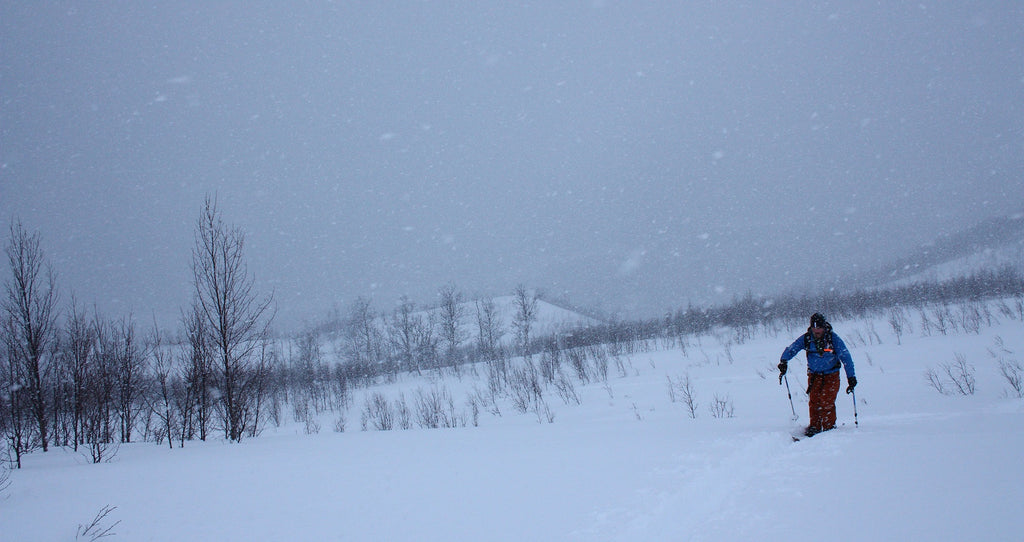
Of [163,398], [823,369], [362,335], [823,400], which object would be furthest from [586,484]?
[362,335]

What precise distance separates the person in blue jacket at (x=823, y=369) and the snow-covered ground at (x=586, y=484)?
410 millimetres

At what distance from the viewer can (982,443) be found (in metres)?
4.32

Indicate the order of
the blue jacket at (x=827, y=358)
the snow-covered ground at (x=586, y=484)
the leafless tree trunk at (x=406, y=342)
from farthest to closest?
1. the leafless tree trunk at (x=406, y=342)
2. the blue jacket at (x=827, y=358)
3. the snow-covered ground at (x=586, y=484)

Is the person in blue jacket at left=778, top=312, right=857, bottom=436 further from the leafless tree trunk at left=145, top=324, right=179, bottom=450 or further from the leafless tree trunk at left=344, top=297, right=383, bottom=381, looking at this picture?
the leafless tree trunk at left=344, top=297, right=383, bottom=381

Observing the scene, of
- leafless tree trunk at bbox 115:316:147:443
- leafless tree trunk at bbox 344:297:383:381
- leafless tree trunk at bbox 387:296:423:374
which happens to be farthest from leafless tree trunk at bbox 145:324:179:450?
leafless tree trunk at bbox 344:297:383:381

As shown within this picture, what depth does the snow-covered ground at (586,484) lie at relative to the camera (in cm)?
324

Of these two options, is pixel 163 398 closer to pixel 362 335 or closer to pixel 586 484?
pixel 586 484

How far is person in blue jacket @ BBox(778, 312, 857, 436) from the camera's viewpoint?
6.39 meters

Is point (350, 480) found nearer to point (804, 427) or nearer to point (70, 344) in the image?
point (804, 427)

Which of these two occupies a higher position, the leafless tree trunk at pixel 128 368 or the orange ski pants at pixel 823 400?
the leafless tree trunk at pixel 128 368

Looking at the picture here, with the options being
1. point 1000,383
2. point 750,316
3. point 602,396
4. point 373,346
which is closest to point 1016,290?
point 750,316

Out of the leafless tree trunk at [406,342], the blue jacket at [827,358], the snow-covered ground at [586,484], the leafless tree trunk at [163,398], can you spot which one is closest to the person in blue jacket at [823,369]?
the blue jacket at [827,358]

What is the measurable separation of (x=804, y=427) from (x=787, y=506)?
389 centimetres

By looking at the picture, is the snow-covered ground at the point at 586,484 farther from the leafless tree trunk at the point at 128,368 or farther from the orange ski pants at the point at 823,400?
the leafless tree trunk at the point at 128,368
